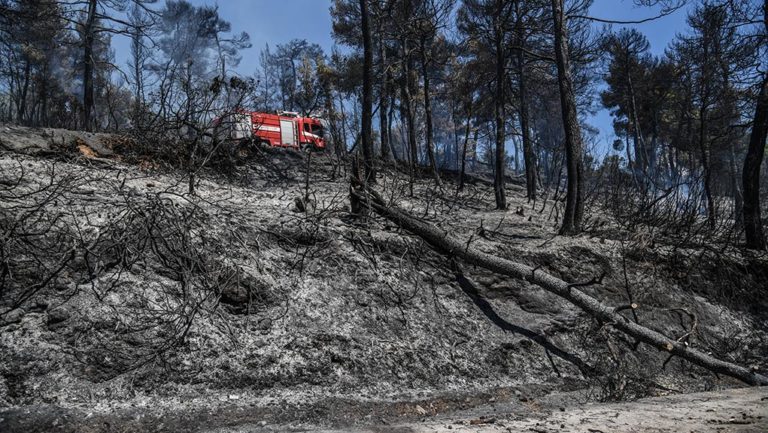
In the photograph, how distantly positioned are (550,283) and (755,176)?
5966 millimetres

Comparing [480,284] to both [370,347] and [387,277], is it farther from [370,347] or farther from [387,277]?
[370,347]

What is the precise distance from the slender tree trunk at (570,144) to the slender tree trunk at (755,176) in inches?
140

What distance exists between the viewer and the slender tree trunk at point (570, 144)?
7789 mm

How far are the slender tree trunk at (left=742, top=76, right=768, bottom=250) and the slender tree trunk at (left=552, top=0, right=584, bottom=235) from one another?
11.7 feet

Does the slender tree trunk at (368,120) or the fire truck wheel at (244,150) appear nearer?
the slender tree trunk at (368,120)

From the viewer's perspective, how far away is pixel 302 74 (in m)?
24.7

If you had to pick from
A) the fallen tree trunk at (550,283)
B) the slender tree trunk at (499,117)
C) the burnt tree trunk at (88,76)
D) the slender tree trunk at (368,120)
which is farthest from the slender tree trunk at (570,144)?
the burnt tree trunk at (88,76)

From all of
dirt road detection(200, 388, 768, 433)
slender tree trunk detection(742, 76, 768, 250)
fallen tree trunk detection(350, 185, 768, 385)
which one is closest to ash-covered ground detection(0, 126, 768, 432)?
fallen tree trunk detection(350, 185, 768, 385)

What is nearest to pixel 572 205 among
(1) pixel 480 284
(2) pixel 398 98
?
(1) pixel 480 284

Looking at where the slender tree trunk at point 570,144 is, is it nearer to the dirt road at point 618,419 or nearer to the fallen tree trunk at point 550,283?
the fallen tree trunk at point 550,283

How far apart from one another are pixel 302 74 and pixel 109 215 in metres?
21.0

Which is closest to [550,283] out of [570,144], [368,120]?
[570,144]

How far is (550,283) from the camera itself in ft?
19.4

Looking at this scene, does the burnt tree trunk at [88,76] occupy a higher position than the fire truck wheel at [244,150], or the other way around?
Result: the burnt tree trunk at [88,76]
